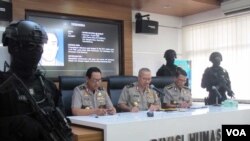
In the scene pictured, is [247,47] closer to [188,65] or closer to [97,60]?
[188,65]

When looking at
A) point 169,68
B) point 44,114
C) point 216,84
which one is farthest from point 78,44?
point 44,114

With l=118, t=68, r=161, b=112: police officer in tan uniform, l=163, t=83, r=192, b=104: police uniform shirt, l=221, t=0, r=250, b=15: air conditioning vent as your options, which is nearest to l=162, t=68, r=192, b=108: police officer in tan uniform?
l=163, t=83, r=192, b=104: police uniform shirt

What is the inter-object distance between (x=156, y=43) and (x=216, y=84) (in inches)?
82.1

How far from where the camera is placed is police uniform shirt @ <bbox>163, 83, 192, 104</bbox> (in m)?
3.92

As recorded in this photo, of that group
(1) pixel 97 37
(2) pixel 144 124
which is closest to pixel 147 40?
(1) pixel 97 37

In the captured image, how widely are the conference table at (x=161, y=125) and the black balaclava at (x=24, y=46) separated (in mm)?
996

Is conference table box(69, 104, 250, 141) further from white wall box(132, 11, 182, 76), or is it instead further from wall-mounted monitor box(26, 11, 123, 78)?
white wall box(132, 11, 182, 76)

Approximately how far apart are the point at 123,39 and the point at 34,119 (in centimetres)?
433

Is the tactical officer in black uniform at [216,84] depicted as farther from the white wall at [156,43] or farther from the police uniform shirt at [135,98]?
the white wall at [156,43]

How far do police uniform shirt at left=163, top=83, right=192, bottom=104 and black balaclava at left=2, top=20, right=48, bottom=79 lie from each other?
2.88 meters

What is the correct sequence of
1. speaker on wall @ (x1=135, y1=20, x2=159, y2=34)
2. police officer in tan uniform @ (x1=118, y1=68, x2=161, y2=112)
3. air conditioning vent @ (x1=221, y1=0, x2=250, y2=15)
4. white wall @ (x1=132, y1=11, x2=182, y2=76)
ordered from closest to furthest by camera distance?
1. police officer in tan uniform @ (x1=118, y1=68, x2=161, y2=112)
2. air conditioning vent @ (x1=221, y1=0, x2=250, y2=15)
3. speaker on wall @ (x1=135, y1=20, x2=159, y2=34)
4. white wall @ (x1=132, y1=11, x2=182, y2=76)

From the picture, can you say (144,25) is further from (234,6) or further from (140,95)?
(140,95)

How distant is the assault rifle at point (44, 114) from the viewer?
1.09m

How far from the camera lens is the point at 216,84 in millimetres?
4176
